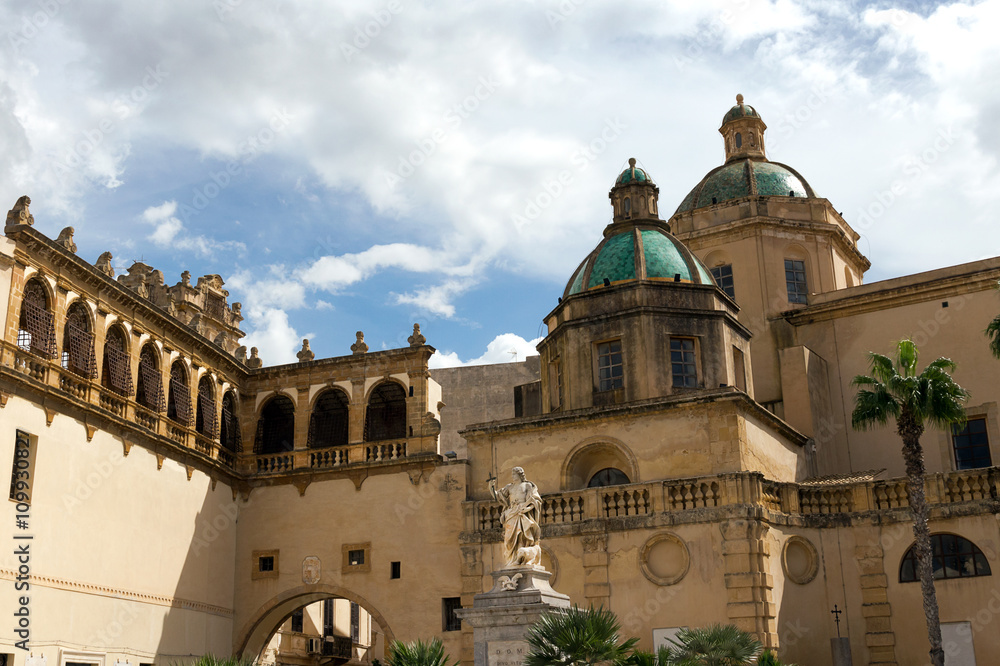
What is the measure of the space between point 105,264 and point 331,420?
9191 mm

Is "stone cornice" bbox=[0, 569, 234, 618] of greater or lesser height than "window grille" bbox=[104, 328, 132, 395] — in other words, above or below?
below

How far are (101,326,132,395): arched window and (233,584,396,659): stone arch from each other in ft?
24.5

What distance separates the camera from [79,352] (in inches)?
1001

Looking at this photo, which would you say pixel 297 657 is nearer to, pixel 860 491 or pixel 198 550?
pixel 198 550

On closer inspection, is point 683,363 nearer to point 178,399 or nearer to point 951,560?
point 951,560

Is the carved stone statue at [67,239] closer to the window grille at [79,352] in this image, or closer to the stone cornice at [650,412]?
the window grille at [79,352]

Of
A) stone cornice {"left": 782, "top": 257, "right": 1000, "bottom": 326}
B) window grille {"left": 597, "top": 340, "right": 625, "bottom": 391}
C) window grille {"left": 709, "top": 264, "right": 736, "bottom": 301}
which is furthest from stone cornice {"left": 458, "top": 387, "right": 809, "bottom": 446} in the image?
window grille {"left": 709, "top": 264, "right": 736, "bottom": 301}

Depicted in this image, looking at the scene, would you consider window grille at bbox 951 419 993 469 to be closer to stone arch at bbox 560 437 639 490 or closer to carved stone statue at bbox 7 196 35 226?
stone arch at bbox 560 437 639 490

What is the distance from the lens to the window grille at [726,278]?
3462 cm

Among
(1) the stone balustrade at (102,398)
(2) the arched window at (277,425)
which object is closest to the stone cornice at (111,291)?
(2) the arched window at (277,425)

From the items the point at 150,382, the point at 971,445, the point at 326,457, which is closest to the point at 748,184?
the point at 971,445

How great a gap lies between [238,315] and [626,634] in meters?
20.4

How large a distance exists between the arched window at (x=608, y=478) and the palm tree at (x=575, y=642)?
491 inches

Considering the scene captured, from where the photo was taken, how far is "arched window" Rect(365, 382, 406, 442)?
33156 mm
